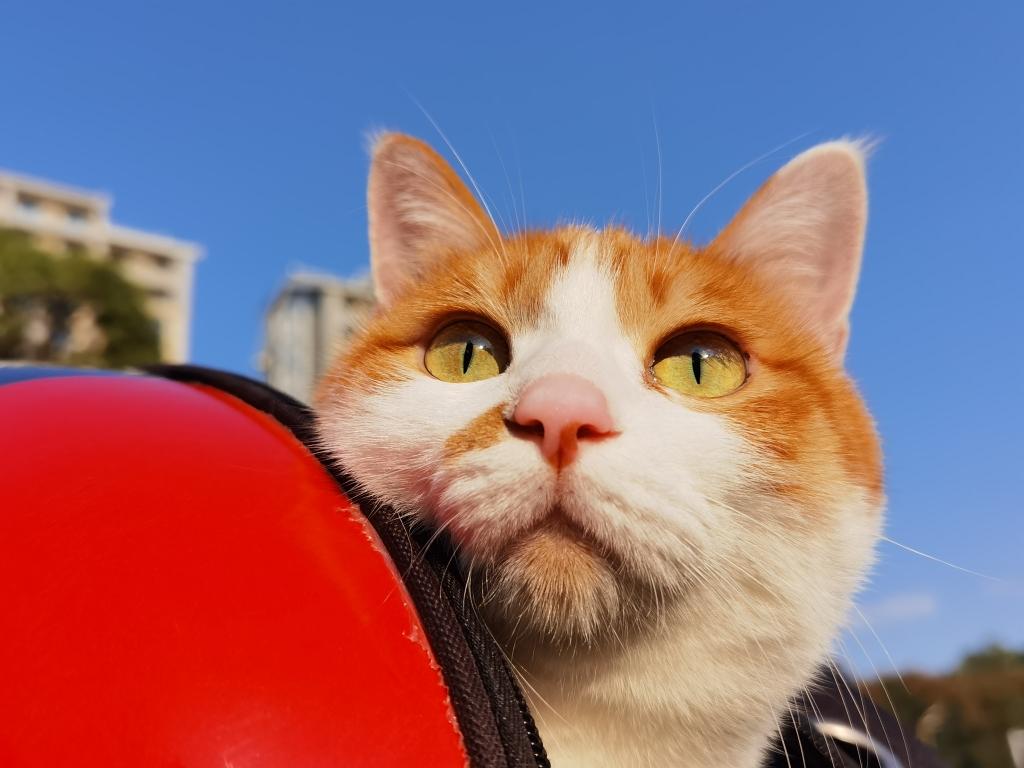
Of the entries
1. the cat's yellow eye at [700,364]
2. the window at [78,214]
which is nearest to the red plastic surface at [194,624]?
the cat's yellow eye at [700,364]

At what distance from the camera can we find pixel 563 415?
87 centimetres

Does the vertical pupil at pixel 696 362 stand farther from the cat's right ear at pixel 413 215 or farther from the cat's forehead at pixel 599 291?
the cat's right ear at pixel 413 215

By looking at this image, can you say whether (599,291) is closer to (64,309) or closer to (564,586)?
(564,586)

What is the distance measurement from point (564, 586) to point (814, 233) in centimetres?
97

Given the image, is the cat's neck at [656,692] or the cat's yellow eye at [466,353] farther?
the cat's yellow eye at [466,353]

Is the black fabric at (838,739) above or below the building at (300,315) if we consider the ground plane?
below

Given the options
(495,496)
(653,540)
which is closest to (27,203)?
(495,496)

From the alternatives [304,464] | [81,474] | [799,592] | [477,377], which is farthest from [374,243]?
[799,592]

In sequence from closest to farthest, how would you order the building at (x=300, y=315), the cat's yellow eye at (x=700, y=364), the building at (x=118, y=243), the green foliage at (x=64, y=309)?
the cat's yellow eye at (x=700, y=364)
the green foliage at (x=64, y=309)
the building at (x=300, y=315)
the building at (x=118, y=243)

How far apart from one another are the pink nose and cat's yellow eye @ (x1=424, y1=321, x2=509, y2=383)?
0.26m

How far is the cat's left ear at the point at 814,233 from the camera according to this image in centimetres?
145

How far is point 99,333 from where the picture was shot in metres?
20.1

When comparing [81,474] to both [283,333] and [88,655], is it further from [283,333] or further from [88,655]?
[283,333]

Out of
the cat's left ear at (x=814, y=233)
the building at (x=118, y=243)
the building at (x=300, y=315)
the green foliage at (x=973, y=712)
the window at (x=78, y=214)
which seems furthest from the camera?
the window at (x=78, y=214)
